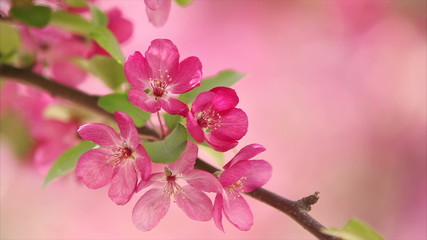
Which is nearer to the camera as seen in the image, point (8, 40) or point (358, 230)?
point (358, 230)

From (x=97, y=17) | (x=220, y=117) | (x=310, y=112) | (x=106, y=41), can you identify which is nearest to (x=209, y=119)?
(x=220, y=117)

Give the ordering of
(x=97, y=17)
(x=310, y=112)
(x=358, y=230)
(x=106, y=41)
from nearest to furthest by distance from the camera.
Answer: (x=358, y=230)
(x=106, y=41)
(x=97, y=17)
(x=310, y=112)

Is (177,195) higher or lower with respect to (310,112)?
lower

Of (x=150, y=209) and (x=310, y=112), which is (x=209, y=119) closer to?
(x=150, y=209)

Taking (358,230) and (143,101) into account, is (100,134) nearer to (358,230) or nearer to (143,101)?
(143,101)

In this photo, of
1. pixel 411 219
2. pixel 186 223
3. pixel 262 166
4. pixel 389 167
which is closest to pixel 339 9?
pixel 389 167

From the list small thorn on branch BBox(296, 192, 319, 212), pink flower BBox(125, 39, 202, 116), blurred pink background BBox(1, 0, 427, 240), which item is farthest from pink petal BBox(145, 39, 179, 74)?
blurred pink background BBox(1, 0, 427, 240)

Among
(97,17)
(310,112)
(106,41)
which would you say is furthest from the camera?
(310,112)

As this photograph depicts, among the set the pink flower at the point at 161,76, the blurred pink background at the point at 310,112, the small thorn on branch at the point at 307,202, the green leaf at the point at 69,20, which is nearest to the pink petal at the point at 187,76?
the pink flower at the point at 161,76
